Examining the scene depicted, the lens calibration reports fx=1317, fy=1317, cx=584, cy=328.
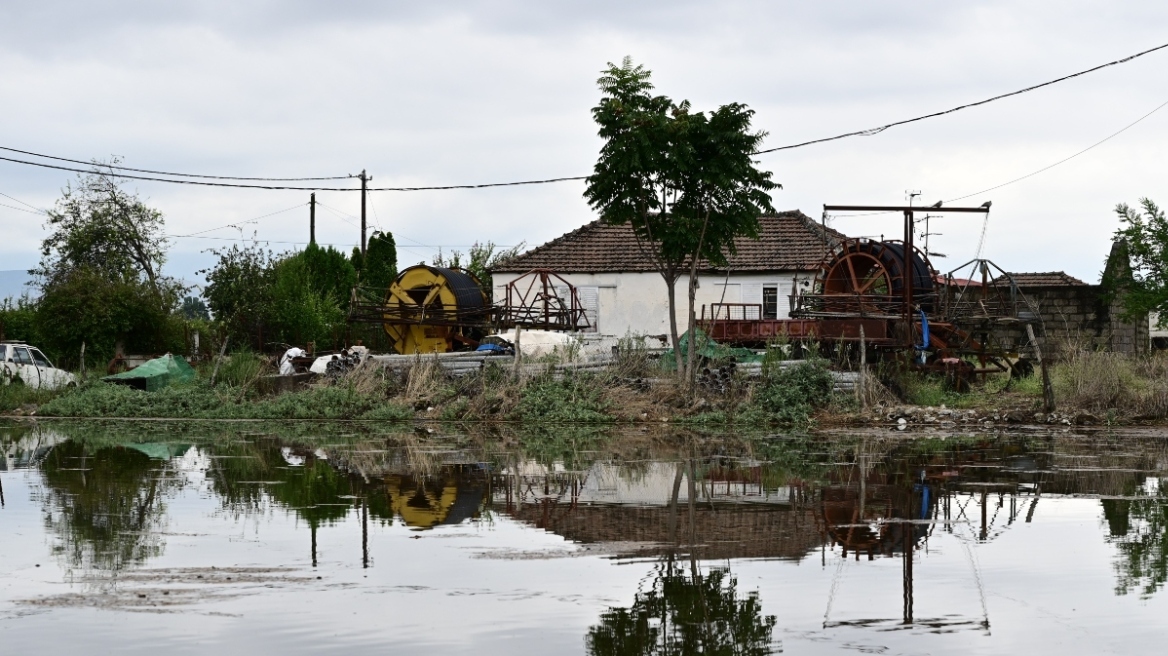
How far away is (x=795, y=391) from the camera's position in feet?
77.8

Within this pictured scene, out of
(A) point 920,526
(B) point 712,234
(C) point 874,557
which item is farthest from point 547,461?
(B) point 712,234

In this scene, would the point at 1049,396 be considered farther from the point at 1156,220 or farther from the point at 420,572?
the point at 420,572

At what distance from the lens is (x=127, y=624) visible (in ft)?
25.9

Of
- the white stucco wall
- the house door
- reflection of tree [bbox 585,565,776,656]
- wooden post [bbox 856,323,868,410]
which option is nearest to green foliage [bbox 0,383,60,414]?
the house door

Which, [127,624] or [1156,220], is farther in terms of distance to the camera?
[1156,220]

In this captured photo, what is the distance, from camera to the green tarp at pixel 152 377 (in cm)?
2905

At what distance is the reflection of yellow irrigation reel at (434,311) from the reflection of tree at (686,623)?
25.9 m

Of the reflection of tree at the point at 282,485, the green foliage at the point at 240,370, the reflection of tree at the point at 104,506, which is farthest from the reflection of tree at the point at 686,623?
the green foliage at the point at 240,370

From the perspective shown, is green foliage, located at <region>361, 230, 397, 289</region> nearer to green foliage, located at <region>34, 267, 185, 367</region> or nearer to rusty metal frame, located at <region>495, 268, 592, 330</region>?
rusty metal frame, located at <region>495, 268, 592, 330</region>

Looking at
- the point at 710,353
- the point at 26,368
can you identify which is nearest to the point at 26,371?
the point at 26,368

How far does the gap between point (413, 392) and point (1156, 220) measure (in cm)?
1998

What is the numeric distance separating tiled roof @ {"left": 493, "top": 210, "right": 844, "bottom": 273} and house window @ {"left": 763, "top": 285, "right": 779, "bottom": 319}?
69 cm

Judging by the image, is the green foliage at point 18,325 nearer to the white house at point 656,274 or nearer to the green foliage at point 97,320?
the green foliage at point 97,320

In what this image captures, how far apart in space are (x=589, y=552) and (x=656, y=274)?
97.0 ft
